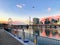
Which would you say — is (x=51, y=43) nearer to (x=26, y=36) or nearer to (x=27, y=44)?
(x=27, y=44)

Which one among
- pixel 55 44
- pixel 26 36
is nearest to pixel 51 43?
pixel 55 44

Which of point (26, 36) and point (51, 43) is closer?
point (51, 43)

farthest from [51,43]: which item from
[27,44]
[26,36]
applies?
[26,36]

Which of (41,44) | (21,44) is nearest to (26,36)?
(41,44)

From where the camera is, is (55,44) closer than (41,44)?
Yes

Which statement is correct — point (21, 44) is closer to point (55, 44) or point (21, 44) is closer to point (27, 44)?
point (27, 44)

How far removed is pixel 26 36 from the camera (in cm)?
1474

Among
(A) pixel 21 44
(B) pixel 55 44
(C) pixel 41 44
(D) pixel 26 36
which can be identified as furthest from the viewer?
(D) pixel 26 36

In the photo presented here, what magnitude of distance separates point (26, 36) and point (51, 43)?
4542 mm

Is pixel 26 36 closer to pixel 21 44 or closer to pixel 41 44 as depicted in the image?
pixel 41 44

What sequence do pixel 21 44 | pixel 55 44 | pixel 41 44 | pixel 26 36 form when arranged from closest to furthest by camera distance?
pixel 55 44 < pixel 21 44 < pixel 41 44 < pixel 26 36

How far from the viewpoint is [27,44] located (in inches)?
424

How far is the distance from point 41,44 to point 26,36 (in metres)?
2.50

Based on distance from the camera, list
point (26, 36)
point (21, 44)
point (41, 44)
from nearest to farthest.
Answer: point (21, 44), point (41, 44), point (26, 36)
